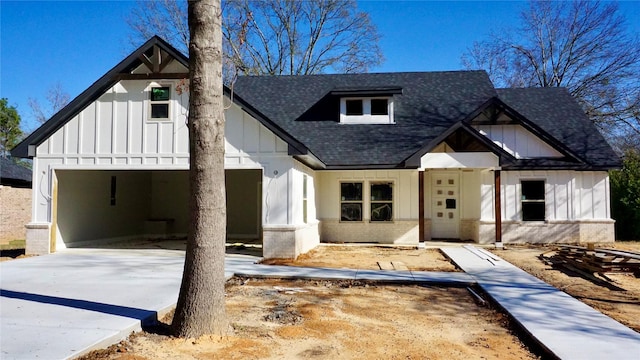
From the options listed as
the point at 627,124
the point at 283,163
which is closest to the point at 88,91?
the point at 283,163

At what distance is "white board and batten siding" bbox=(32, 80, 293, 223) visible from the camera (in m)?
12.8

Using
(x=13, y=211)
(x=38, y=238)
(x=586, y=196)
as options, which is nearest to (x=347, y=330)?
(x=38, y=238)

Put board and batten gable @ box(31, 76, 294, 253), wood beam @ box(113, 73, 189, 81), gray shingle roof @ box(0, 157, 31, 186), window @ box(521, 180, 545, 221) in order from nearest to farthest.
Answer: board and batten gable @ box(31, 76, 294, 253), wood beam @ box(113, 73, 189, 81), window @ box(521, 180, 545, 221), gray shingle roof @ box(0, 157, 31, 186)

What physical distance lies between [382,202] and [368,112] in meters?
3.70

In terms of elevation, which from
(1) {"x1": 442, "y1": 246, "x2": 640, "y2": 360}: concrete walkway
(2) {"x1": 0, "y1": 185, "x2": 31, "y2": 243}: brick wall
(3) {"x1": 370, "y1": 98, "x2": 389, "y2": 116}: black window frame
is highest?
(3) {"x1": 370, "y1": 98, "x2": 389, "y2": 116}: black window frame

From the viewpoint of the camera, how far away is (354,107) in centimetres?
1833

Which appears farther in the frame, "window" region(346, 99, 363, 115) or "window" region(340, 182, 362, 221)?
"window" region(346, 99, 363, 115)

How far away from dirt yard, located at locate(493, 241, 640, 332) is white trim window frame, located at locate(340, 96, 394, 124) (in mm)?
7267

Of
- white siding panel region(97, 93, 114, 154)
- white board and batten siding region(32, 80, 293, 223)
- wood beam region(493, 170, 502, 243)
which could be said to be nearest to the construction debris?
wood beam region(493, 170, 502, 243)

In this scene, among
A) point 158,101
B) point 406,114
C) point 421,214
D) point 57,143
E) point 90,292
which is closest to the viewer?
point 90,292

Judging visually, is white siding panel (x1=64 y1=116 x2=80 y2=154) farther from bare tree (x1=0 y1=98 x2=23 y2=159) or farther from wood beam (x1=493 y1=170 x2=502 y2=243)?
bare tree (x1=0 y1=98 x2=23 y2=159)

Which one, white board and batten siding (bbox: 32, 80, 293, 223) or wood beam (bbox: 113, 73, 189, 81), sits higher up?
wood beam (bbox: 113, 73, 189, 81)

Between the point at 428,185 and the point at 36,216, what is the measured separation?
13.0 metres

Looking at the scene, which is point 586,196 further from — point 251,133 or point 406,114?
point 251,133
